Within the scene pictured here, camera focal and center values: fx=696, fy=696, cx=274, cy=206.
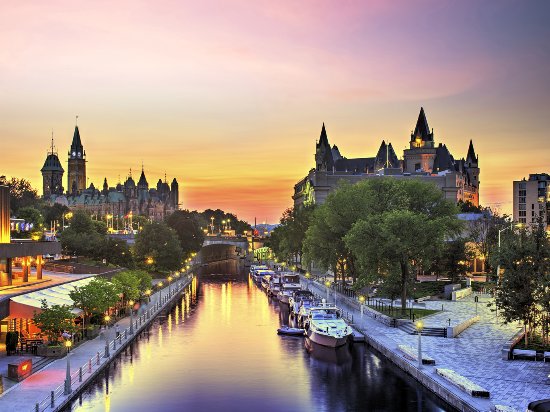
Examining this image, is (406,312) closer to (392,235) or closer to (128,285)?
(392,235)

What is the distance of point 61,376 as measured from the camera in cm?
4262

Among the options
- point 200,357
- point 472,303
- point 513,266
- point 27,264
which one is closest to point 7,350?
point 200,357

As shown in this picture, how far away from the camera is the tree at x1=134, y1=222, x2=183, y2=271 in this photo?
13012 cm

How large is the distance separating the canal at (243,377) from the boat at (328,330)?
844 millimetres

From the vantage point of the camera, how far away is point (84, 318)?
199ft

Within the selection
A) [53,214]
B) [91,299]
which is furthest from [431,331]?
[53,214]

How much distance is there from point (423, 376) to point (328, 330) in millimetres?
16946

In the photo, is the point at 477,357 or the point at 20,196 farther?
the point at 20,196

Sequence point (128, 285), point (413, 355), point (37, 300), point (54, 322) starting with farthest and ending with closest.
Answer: point (128, 285)
point (37, 300)
point (54, 322)
point (413, 355)

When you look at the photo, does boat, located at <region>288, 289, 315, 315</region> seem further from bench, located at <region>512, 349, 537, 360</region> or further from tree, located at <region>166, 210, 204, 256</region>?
tree, located at <region>166, 210, 204, 256</region>

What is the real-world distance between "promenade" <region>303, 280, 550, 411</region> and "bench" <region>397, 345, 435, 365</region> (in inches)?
15.6

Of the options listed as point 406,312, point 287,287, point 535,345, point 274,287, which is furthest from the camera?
point 274,287

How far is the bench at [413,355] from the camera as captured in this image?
4603 cm

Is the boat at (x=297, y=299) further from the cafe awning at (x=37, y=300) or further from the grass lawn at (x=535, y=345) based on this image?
the grass lawn at (x=535, y=345)
